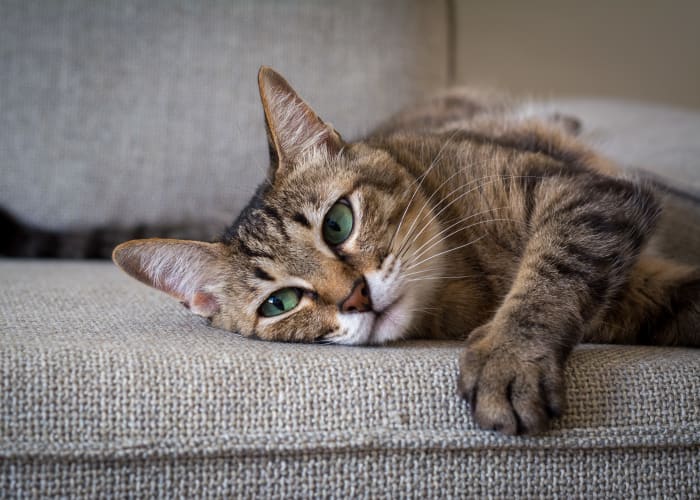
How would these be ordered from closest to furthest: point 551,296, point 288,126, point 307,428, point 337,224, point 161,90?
point 307,428
point 551,296
point 337,224
point 288,126
point 161,90

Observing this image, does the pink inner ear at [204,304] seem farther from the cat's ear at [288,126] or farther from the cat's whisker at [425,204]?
the cat's whisker at [425,204]

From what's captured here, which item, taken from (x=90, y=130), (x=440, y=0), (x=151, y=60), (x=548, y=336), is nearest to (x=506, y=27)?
(x=440, y=0)

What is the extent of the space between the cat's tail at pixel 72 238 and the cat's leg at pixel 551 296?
1.03 meters

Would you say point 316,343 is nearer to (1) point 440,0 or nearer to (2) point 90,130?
(2) point 90,130

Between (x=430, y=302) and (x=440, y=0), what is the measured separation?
4.44 ft

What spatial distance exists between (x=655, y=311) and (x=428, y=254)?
1.43 ft

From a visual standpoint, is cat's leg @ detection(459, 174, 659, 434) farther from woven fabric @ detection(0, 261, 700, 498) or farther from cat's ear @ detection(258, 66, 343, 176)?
cat's ear @ detection(258, 66, 343, 176)

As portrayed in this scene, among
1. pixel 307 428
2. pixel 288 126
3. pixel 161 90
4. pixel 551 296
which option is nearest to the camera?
pixel 307 428

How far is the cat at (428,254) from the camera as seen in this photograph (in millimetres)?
900

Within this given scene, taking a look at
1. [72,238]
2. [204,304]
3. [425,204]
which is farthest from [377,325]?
[72,238]

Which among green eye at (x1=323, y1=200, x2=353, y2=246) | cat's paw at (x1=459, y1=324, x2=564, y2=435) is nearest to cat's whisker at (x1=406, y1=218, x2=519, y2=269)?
green eye at (x1=323, y1=200, x2=353, y2=246)

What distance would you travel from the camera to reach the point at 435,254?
102 cm

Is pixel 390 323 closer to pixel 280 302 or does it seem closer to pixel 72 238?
pixel 280 302

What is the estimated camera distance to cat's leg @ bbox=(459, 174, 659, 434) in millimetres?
735
